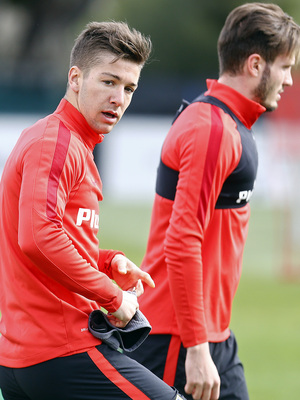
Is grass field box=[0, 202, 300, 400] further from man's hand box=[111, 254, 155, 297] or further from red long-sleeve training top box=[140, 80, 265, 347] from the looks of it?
man's hand box=[111, 254, 155, 297]

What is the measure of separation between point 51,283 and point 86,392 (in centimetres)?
40

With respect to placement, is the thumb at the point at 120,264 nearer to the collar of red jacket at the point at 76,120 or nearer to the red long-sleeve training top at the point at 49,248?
the red long-sleeve training top at the point at 49,248

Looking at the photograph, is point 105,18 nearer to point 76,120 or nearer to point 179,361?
point 179,361

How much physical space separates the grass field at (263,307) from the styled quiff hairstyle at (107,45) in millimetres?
4550

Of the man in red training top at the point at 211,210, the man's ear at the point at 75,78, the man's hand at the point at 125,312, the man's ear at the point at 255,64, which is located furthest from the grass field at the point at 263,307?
the man's ear at the point at 75,78

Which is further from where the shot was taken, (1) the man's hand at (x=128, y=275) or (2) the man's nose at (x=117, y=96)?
(1) the man's hand at (x=128, y=275)

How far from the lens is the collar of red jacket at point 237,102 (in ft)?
12.8

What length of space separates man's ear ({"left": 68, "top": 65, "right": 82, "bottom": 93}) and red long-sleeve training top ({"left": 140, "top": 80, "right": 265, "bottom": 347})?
2.08ft

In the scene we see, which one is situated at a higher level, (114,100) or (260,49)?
(260,49)

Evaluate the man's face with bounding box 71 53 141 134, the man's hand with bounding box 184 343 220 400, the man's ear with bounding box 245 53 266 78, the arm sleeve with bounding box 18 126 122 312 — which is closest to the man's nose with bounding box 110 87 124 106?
the man's face with bounding box 71 53 141 134

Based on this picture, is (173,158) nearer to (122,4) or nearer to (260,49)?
(260,49)

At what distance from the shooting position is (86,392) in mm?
2977

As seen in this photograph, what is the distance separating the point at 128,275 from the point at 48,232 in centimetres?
57

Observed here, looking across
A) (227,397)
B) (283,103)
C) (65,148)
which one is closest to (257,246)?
(283,103)
